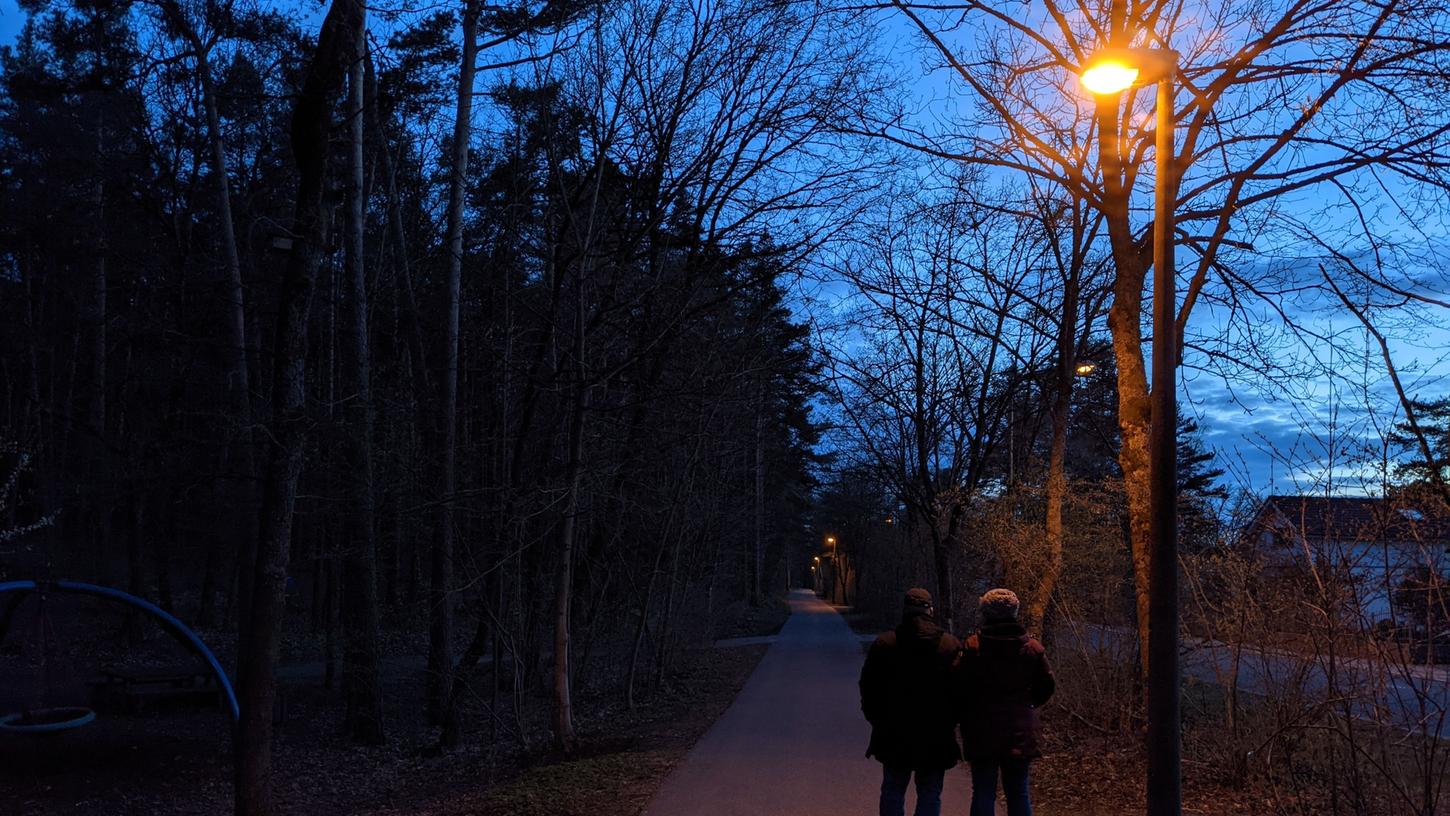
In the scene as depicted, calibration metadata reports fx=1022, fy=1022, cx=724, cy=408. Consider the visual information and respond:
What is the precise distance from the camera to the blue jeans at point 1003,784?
5.87 meters

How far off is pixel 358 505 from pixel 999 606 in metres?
10.7

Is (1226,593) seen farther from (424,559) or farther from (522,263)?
(424,559)

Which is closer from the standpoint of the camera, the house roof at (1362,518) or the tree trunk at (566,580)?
the house roof at (1362,518)

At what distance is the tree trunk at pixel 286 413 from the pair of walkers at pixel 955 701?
17.2ft

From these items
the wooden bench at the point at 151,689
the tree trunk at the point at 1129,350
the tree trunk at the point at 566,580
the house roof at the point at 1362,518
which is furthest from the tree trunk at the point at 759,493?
the house roof at the point at 1362,518

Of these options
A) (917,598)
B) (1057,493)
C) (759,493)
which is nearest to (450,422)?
(1057,493)

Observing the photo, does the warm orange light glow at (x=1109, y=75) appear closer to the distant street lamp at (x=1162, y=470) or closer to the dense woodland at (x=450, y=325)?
the distant street lamp at (x=1162, y=470)

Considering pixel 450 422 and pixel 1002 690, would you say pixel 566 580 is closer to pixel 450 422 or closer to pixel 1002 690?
pixel 450 422

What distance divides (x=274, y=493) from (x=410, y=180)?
53.5 feet

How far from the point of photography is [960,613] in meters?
17.6

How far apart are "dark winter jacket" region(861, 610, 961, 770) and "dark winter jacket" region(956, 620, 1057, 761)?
0.39 feet

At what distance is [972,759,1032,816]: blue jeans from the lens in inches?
231

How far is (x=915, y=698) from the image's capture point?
5844 millimetres

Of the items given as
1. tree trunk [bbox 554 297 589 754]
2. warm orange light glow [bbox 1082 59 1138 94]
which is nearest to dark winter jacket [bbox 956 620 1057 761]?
warm orange light glow [bbox 1082 59 1138 94]
